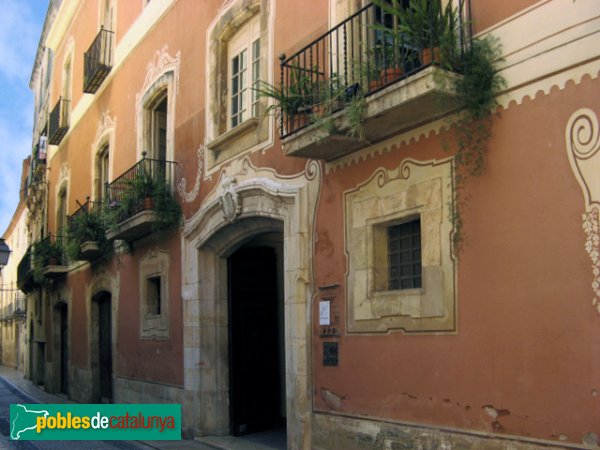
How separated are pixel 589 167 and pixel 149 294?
985 cm

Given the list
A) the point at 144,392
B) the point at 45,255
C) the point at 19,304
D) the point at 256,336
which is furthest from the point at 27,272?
the point at 19,304

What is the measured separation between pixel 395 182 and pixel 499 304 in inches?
70.3

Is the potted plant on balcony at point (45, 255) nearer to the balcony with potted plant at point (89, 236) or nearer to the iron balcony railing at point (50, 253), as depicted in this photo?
the iron balcony railing at point (50, 253)

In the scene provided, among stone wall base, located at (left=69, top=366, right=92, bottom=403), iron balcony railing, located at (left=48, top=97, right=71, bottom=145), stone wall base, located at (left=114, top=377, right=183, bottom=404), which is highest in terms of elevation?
iron balcony railing, located at (left=48, top=97, right=71, bottom=145)

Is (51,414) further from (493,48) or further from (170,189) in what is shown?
(493,48)

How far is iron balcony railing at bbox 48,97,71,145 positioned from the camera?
20.9 meters

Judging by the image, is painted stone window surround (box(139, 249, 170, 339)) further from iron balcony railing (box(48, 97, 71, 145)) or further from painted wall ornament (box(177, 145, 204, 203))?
iron balcony railing (box(48, 97, 71, 145))

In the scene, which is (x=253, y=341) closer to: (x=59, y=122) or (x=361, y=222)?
(x=361, y=222)

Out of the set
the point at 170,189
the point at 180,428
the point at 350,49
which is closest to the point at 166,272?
the point at 170,189

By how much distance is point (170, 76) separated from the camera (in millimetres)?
12844

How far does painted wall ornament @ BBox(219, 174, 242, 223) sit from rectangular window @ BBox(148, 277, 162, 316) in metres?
3.65

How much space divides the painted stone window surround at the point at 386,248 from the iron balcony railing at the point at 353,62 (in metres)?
0.87

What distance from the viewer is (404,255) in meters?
7.21

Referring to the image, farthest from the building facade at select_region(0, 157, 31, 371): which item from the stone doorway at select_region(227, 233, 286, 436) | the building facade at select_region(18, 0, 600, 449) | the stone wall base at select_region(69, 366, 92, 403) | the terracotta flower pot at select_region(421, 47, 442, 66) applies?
the terracotta flower pot at select_region(421, 47, 442, 66)
